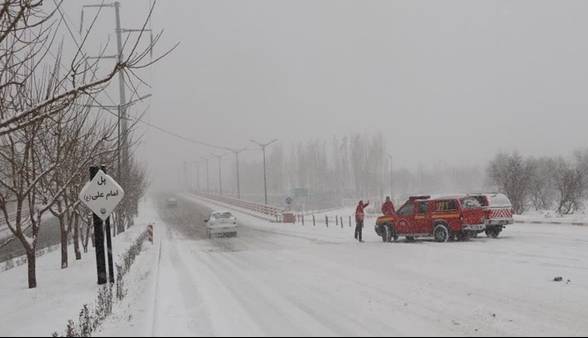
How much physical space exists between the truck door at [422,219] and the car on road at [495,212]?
2.06 metres

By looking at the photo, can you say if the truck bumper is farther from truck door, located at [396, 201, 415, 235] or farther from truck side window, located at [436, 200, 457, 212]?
truck door, located at [396, 201, 415, 235]

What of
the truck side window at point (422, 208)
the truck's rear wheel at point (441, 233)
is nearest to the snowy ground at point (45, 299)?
the truck's rear wheel at point (441, 233)

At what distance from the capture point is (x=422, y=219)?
75.8 ft

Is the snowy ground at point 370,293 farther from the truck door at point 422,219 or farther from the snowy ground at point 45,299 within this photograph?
the truck door at point 422,219

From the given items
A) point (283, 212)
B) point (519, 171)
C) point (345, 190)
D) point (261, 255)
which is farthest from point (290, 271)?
point (345, 190)

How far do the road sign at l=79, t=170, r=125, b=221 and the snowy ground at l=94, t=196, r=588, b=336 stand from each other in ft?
5.82

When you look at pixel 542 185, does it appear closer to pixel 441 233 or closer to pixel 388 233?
pixel 388 233

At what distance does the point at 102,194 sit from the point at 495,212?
16125 millimetres

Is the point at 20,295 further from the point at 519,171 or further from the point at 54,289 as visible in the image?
the point at 519,171

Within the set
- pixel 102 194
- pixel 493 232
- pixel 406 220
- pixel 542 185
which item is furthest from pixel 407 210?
pixel 542 185

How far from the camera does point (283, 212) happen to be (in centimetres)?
4650

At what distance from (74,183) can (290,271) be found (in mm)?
8581

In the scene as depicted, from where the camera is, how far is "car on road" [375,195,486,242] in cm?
2194

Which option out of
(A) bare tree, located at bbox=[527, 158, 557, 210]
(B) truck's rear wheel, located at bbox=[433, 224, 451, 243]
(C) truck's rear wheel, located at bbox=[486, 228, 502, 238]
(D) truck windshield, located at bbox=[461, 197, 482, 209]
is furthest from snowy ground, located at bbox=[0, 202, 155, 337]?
(A) bare tree, located at bbox=[527, 158, 557, 210]
